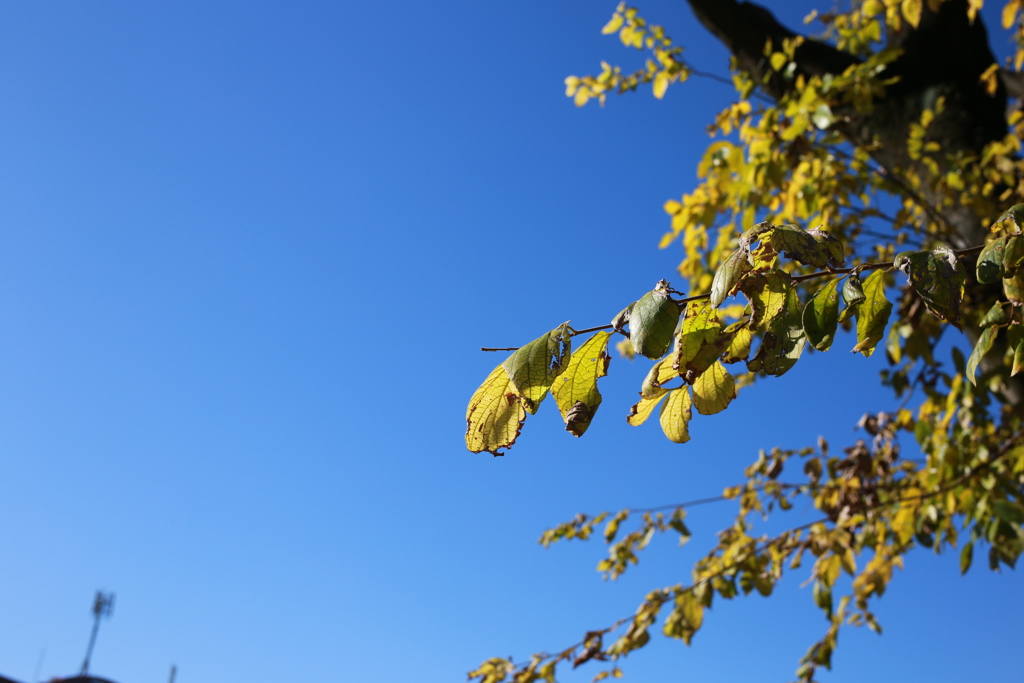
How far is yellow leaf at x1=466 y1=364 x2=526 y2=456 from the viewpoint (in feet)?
2.24

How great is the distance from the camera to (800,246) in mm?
624

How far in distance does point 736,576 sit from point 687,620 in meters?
0.31

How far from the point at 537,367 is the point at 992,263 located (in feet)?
1.31

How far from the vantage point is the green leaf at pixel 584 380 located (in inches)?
26.5

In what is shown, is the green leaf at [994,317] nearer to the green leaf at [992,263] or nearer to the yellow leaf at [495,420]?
the green leaf at [992,263]

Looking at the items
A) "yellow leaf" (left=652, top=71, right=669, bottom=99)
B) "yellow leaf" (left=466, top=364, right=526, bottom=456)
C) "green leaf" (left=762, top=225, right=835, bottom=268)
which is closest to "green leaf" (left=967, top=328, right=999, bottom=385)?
"green leaf" (left=762, top=225, right=835, bottom=268)

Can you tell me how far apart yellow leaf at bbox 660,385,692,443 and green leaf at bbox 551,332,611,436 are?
9cm

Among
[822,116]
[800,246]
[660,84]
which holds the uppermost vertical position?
[660,84]

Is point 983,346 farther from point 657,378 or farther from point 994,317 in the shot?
point 657,378

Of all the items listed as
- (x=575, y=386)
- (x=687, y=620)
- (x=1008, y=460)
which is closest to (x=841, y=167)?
(x=1008, y=460)

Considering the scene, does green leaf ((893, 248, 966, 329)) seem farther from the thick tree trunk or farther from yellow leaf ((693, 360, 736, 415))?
the thick tree trunk

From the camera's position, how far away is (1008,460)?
2256mm

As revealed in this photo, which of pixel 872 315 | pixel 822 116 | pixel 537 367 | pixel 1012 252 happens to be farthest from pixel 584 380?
pixel 822 116

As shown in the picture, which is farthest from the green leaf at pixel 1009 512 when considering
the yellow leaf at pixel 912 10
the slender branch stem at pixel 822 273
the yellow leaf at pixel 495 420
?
the yellow leaf at pixel 495 420
